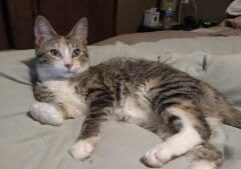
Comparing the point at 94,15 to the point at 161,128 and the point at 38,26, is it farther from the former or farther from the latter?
the point at 161,128

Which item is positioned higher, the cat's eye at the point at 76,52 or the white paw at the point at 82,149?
the cat's eye at the point at 76,52

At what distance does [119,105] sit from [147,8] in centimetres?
206

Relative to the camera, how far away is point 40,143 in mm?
1067

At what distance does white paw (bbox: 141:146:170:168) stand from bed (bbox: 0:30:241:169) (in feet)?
0.06

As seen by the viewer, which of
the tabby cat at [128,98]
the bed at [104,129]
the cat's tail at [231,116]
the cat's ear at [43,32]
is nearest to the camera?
the bed at [104,129]

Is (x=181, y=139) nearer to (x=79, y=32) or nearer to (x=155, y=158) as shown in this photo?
(x=155, y=158)

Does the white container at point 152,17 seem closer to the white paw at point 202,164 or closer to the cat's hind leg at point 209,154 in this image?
the cat's hind leg at point 209,154

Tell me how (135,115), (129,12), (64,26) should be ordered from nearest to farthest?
(135,115) < (64,26) < (129,12)

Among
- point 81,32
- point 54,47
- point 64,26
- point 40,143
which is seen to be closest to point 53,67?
point 54,47

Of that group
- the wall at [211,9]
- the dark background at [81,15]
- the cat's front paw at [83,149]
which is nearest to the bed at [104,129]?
the cat's front paw at [83,149]

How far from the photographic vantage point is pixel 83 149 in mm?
1032

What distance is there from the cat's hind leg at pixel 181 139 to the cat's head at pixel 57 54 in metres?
0.42

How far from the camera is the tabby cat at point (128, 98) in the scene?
3.65 ft

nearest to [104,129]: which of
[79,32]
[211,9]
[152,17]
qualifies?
[79,32]
